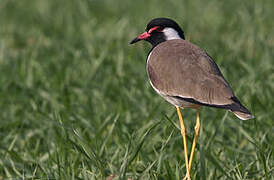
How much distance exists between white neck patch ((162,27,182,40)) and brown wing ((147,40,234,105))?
0.44 feet

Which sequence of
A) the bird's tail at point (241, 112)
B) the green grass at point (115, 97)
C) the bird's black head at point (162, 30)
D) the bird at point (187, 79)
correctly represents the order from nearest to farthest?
the bird's tail at point (241, 112) < the bird at point (187, 79) < the bird's black head at point (162, 30) < the green grass at point (115, 97)

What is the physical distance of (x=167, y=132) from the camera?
4434 mm

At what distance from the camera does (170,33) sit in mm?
3762

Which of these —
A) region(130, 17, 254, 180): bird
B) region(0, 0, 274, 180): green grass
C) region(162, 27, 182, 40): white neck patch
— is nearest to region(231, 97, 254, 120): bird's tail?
region(130, 17, 254, 180): bird

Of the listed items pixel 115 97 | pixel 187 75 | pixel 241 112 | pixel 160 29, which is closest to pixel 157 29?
pixel 160 29

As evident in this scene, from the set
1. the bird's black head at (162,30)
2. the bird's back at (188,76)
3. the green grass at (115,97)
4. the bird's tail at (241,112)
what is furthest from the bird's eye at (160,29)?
the bird's tail at (241,112)

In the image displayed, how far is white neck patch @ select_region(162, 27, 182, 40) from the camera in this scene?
375 centimetres

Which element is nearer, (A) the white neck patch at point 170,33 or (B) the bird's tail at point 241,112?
(B) the bird's tail at point 241,112

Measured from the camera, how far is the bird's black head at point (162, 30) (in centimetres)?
373

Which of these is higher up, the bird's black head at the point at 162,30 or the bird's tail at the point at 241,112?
the bird's black head at the point at 162,30

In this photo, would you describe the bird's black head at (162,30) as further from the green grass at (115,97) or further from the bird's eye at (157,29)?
the green grass at (115,97)

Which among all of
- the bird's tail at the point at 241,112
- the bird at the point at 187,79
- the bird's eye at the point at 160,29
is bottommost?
the bird's tail at the point at 241,112

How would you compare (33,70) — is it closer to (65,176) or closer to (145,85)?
(145,85)

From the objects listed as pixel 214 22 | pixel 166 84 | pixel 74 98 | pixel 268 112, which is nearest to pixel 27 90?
pixel 74 98
